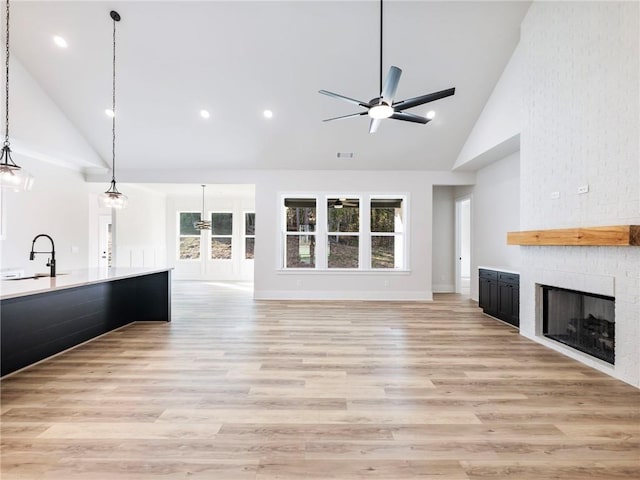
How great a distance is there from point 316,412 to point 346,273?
471 cm

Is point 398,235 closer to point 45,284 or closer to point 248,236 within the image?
point 248,236

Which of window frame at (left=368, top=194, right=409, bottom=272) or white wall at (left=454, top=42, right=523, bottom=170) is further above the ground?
white wall at (left=454, top=42, right=523, bottom=170)

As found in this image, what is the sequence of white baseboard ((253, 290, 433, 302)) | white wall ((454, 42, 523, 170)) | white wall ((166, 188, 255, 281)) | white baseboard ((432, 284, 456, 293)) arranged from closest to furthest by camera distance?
white wall ((454, 42, 523, 170)) → white baseboard ((253, 290, 433, 302)) → white baseboard ((432, 284, 456, 293)) → white wall ((166, 188, 255, 281))

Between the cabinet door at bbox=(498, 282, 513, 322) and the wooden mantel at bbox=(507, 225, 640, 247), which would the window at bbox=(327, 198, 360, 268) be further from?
the wooden mantel at bbox=(507, 225, 640, 247)

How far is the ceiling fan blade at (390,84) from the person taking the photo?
2.89m

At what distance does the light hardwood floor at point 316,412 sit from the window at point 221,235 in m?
6.50

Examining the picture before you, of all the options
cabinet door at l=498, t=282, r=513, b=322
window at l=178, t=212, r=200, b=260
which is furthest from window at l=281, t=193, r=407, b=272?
window at l=178, t=212, r=200, b=260

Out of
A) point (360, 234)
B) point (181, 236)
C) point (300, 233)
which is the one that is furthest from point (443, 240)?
point (181, 236)

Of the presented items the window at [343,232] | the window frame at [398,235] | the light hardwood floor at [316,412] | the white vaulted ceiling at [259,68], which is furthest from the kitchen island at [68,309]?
the window frame at [398,235]

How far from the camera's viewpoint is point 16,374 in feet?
9.73

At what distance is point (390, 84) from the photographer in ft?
9.95

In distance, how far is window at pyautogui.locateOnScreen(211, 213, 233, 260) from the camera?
10.6m

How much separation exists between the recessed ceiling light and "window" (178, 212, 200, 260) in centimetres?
635

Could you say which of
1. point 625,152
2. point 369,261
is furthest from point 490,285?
point 625,152
